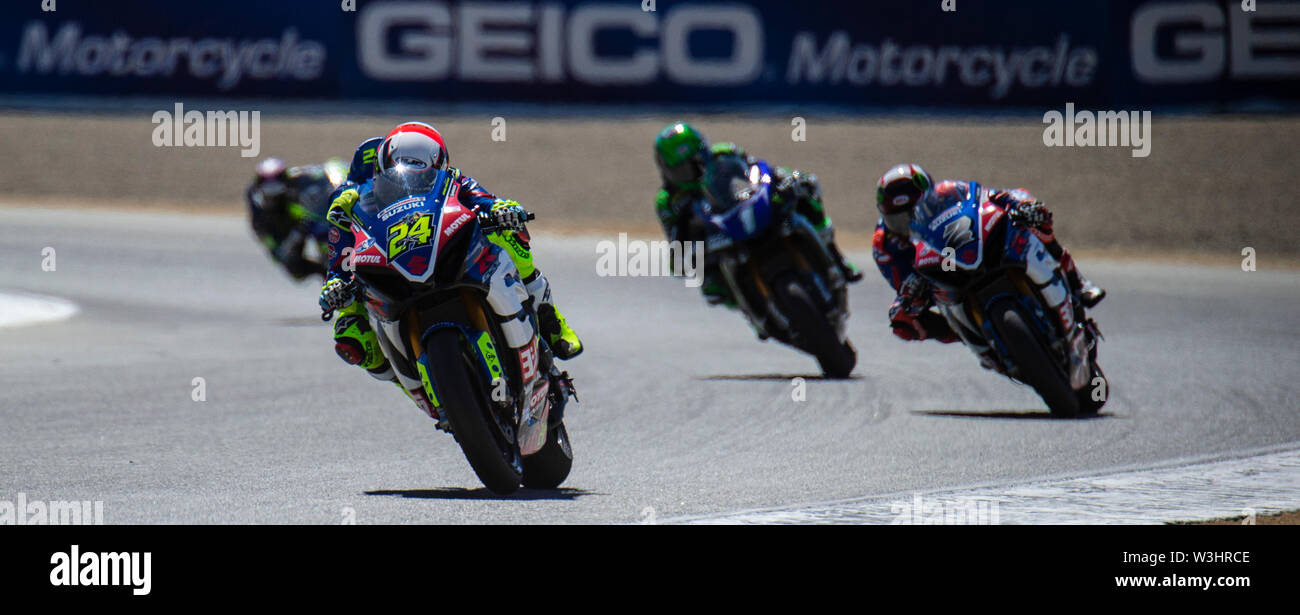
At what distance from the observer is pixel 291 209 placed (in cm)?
1675

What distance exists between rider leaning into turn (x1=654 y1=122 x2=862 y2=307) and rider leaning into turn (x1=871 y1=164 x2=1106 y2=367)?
166 centimetres

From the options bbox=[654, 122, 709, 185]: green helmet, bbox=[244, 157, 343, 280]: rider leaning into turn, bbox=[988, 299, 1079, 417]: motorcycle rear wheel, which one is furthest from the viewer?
bbox=[244, 157, 343, 280]: rider leaning into turn

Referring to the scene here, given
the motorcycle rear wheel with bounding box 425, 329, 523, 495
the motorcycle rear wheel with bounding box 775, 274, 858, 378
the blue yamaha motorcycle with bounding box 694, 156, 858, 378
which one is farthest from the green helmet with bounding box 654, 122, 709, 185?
the motorcycle rear wheel with bounding box 425, 329, 523, 495

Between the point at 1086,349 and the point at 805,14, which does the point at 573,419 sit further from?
the point at 805,14

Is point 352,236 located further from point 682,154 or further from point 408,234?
point 682,154

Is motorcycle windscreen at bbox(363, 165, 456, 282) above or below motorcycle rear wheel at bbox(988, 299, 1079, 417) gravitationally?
above

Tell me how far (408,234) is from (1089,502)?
2.73 metres

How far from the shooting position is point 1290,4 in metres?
26.2

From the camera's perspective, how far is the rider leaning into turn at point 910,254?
1064 centimetres

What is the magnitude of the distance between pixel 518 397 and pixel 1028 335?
3.57 meters

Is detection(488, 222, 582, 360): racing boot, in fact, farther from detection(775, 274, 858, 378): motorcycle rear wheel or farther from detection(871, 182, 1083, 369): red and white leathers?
detection(775, 274, 858, 378): motorcycle rear wheel

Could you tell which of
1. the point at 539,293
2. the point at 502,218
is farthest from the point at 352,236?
the point at 539,293

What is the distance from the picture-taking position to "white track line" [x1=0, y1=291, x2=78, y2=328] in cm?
1525
